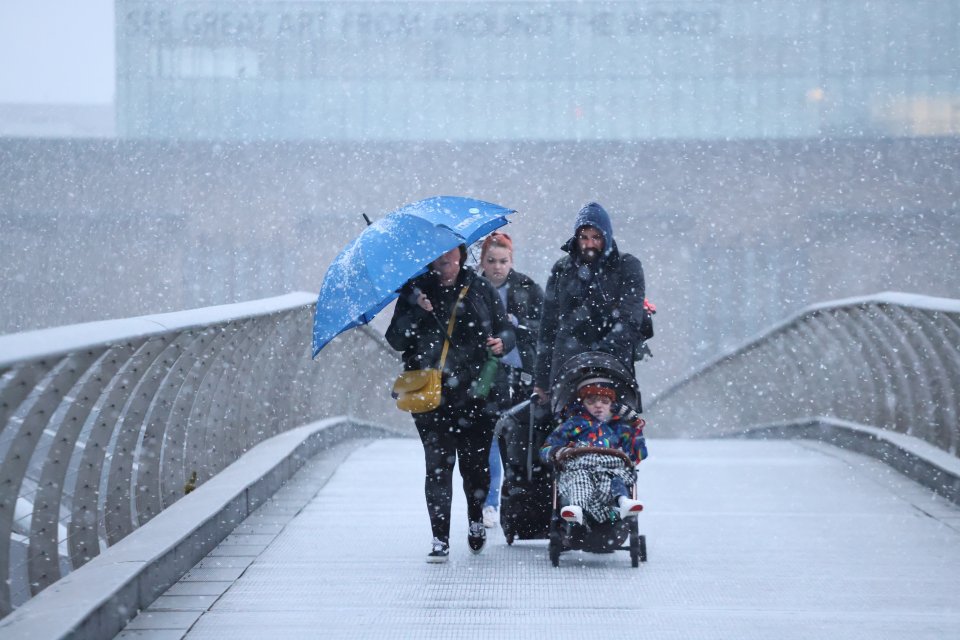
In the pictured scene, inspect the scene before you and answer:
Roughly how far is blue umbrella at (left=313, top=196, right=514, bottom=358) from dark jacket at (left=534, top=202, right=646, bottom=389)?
0.59 meters

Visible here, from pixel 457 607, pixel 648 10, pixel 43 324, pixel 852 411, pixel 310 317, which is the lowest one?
pixel 457 607

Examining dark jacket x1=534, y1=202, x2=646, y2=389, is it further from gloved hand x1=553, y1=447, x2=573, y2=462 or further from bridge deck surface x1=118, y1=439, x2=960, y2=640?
bridge deck surface x1=118, y1=439, x2=960, y2=640

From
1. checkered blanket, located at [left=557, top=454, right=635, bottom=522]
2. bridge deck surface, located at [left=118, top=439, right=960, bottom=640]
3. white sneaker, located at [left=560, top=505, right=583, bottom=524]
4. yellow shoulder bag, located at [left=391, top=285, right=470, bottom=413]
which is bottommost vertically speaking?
bridge deck surface, located at [left=118, top=439, right=960, bottom=640]

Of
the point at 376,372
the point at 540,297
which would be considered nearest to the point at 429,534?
the point at 540,297

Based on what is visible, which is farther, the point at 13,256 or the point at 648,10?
the point at 648,10

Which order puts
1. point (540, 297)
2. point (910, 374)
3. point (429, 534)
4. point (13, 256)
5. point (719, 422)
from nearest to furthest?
point (429, 534), point (540, 297), point (910, 374), point (719, 422), point (13, 256)

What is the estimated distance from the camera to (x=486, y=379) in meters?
5.81

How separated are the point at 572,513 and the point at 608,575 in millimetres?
294

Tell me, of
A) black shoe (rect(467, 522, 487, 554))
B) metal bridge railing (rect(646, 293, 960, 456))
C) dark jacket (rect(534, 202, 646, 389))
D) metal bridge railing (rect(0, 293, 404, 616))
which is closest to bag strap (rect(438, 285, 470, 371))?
dark jacket (rect(534, 202, 646, 389))

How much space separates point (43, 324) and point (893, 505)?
24102 millimetres

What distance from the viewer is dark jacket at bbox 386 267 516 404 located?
19.0 ft

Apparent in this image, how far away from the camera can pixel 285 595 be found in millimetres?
5094

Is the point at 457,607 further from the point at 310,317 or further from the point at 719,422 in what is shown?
the point at 719,422

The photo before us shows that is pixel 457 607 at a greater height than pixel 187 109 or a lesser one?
lesser
